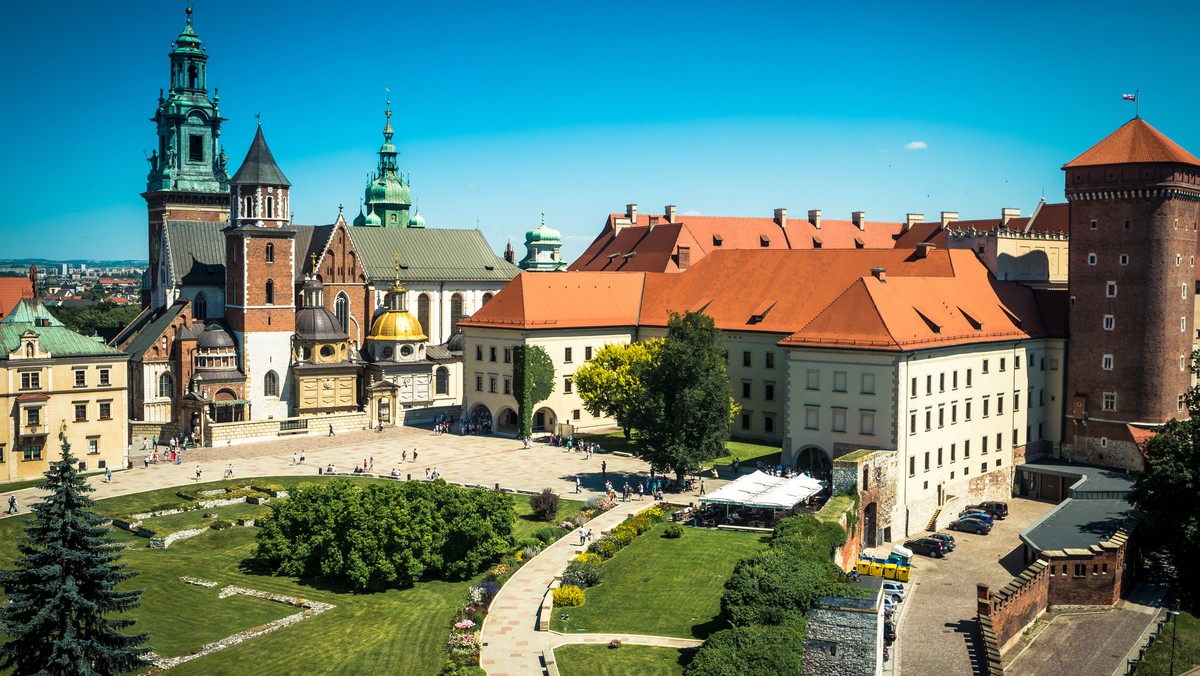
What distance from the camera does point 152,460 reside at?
228ft

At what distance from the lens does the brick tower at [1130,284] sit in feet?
210

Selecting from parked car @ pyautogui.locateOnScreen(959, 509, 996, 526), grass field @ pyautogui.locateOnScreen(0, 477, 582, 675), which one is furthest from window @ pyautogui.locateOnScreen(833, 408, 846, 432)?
grass field @ pyautogui.locateOnScreen(0, 477, 582, 675)

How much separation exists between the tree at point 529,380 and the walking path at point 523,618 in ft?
76.7

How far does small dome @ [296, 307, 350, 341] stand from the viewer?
85250 mm

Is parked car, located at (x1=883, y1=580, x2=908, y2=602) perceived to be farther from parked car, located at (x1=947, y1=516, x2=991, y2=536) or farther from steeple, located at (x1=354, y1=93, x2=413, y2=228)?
steeple, located at (x1=354, y1=93, x2=413, y2=228)

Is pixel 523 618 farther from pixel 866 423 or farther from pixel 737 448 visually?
pixel 737 448

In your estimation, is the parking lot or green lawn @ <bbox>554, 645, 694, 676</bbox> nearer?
green lawn @ <bbox>554, 645, 694, 676</bbox>

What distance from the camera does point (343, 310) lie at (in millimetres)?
92875

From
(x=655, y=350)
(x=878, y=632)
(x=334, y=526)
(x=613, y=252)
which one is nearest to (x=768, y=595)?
(x=878, y=632)

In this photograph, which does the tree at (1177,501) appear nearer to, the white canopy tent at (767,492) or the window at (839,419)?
the window at (839,419)

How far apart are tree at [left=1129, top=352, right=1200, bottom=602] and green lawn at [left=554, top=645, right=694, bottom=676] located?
24.8m

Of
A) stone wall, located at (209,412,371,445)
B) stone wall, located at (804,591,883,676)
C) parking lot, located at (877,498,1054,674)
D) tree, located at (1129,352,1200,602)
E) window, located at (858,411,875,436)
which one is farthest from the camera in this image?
stone wall, located at (209,412,371,445)

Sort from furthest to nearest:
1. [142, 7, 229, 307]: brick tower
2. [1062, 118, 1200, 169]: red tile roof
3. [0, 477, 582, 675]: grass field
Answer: [142, 7, 229, 307]: brick tower < [1062, 118, 1200, 169]: red tile roof < [0, 477, 582, 675]: grass field

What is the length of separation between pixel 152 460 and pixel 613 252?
4327 cm
